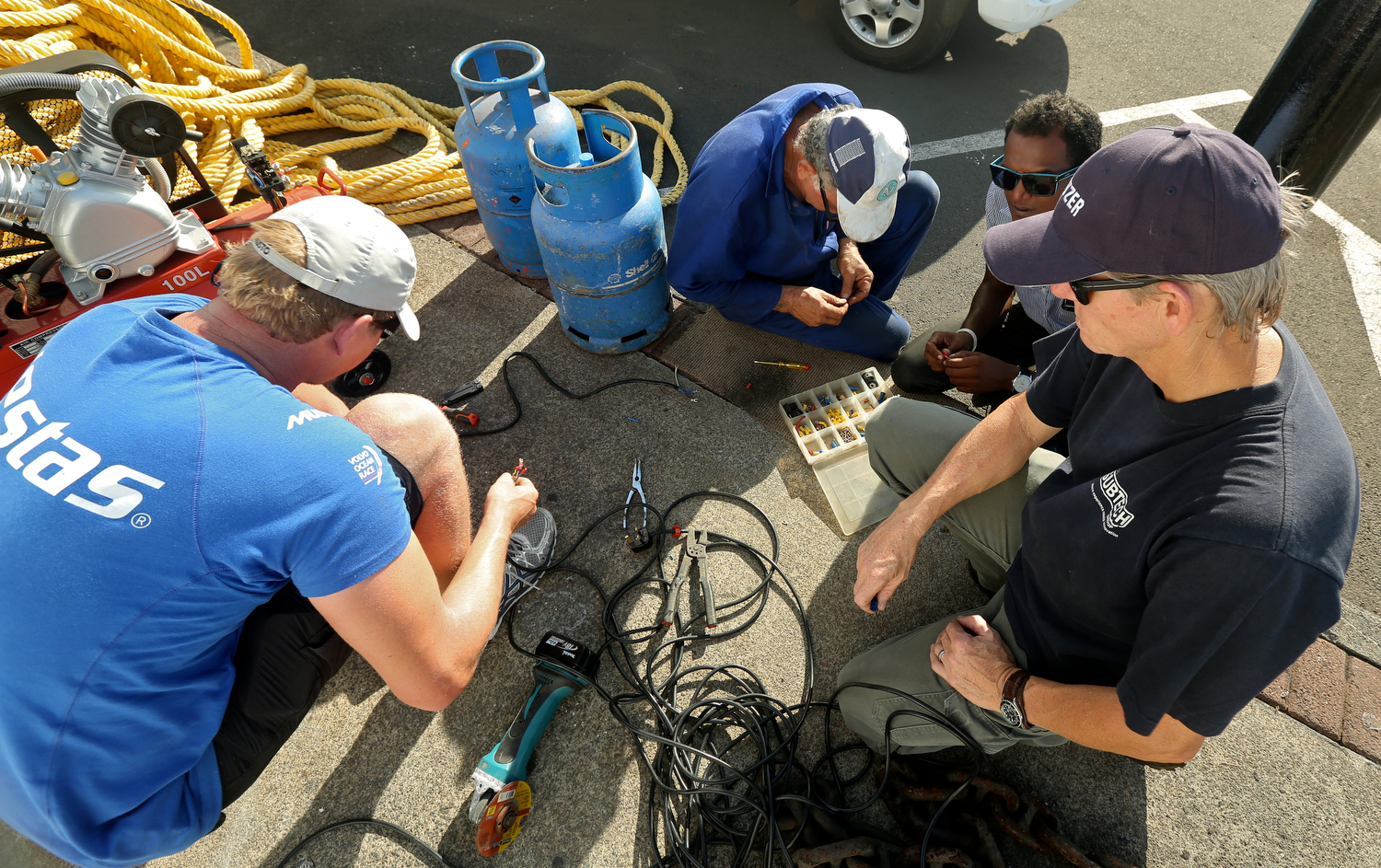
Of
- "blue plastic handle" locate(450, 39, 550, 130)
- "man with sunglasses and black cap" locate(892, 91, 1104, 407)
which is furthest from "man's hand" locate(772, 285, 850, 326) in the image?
"blue plastic handle" locate(450, 39, 550, 130)

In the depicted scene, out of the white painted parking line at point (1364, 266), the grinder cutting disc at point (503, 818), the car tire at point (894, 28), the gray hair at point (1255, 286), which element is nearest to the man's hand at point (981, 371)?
the gray hair at point (1255, 286)

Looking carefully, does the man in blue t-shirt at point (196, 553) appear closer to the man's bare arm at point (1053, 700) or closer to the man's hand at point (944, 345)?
the man's bare arm at point (1053, 700)

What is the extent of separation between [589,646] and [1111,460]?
5.71ft

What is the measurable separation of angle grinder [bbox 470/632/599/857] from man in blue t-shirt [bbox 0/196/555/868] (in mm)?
423

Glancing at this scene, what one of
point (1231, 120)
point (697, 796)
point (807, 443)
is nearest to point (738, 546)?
point (807, 443)

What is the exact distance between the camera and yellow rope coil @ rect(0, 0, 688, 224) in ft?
12.4

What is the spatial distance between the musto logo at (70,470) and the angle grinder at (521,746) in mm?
1242

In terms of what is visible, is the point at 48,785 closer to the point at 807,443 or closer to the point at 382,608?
the point at 382,608

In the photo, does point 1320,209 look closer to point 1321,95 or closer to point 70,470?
point 1321,95

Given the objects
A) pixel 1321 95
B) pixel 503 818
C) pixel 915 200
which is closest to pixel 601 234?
pixel 915 200

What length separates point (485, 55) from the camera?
3.09 metres

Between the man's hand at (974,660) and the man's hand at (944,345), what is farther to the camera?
the man's hand at (944,345)

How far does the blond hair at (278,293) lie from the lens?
168 cm

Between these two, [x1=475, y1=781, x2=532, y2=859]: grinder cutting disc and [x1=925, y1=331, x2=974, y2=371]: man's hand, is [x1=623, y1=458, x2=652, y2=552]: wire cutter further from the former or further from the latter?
[x1=925, y1=331, x2=974, y2=371]: man's hand
